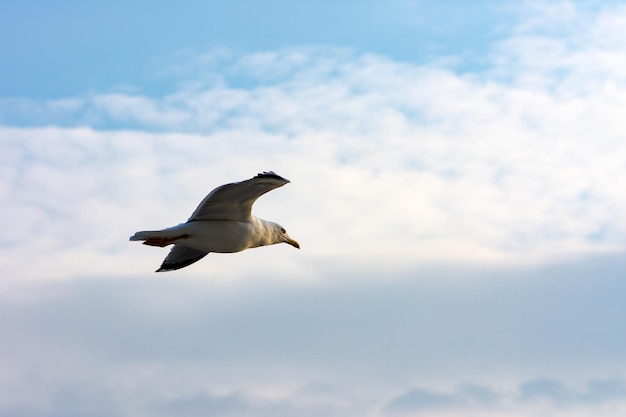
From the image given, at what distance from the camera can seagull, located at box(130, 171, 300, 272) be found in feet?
105

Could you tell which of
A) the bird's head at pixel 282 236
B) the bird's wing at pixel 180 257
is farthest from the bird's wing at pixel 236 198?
the bird's wing at pixel 180 257

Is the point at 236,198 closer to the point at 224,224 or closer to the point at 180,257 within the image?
the point at 224,224

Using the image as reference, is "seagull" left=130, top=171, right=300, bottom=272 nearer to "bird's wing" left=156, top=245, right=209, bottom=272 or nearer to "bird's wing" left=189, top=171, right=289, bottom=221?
"bird's wing" left=189, top=171, right=289, bottom=221

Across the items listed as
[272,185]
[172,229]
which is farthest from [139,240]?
[272,185]

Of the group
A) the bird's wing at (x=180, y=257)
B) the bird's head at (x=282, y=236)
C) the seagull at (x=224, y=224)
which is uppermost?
the bird's head at (x=282, y=236)

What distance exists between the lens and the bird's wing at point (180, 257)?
36812 mm

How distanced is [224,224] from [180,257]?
12.7 feet

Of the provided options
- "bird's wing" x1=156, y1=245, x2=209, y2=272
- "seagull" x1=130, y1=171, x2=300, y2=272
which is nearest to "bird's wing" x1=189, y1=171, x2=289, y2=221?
"seagull" x1=130, y1=171, x2=300, y2=272

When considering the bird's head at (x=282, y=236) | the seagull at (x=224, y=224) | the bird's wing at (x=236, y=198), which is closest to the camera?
the bird's wing at (x=236, y=198)

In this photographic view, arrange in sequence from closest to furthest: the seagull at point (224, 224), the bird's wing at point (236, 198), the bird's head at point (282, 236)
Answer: the bird's wing at point (236, 198), the seagull at point (224, 224), the bird's head at point (282, 236)

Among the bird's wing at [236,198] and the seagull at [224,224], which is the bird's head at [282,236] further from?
the bird's wing at [236,198]

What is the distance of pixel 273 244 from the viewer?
36938 millimetres

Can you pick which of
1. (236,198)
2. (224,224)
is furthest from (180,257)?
(236,198)

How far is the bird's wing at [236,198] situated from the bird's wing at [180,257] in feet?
11.0
